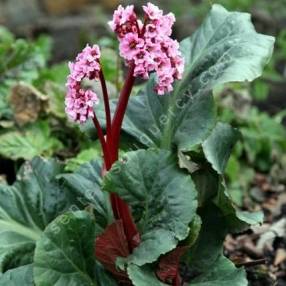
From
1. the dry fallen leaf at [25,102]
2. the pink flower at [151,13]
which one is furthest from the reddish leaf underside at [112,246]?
the dry fallen leaf at [25,102]

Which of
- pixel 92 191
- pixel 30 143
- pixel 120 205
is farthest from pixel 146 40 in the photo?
pixel 30 143

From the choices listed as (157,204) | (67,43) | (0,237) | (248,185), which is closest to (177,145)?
Answer: (157,204)

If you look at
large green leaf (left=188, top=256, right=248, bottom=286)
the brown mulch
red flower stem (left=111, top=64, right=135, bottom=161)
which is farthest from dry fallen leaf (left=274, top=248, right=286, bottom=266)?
red flower stem (left=111, top=64, right=135, bottom=161)

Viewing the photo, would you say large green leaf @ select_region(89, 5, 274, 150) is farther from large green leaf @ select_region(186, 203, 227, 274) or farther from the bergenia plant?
large green leaf @ select_region(186, 203, 227, 274)

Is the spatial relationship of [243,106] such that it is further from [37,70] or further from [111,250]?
[111,250]

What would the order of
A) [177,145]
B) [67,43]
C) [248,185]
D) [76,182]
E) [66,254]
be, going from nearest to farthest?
[66,254]
[177,145]
[76,182]
[248,185]
[67,43]

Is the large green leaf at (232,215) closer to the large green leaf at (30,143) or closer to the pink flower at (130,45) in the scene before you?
the pink flower at (130,45)
